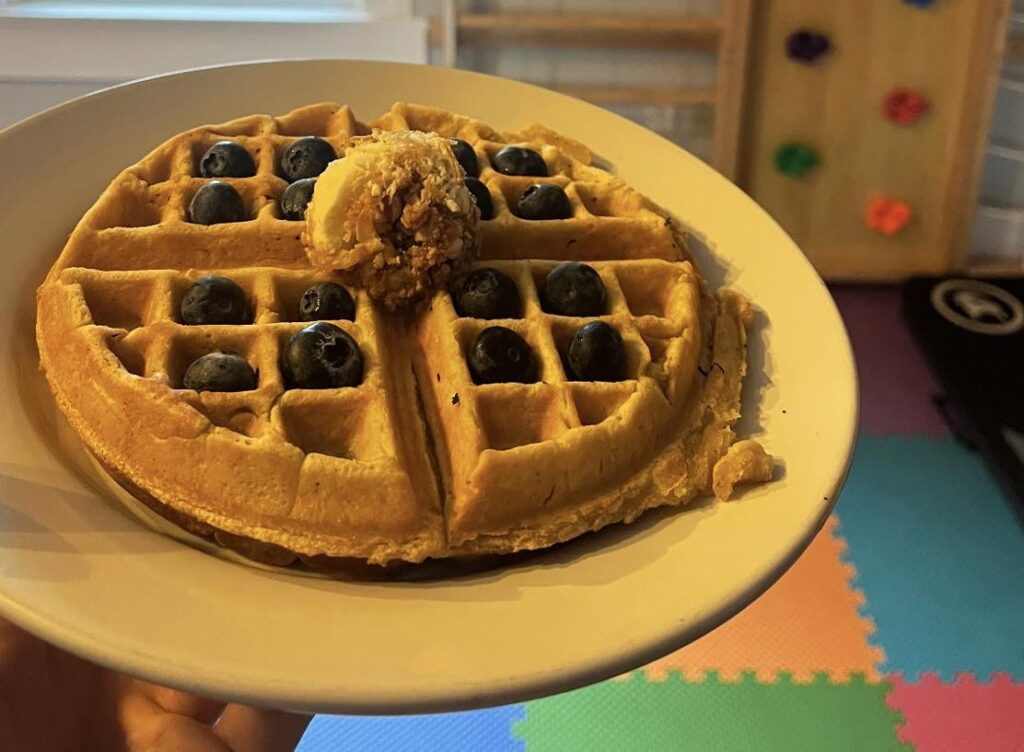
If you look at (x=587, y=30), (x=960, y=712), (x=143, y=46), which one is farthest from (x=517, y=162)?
(x=143, y=46)

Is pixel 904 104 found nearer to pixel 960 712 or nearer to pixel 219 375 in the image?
pixel 960 712

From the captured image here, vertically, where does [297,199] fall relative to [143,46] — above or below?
above

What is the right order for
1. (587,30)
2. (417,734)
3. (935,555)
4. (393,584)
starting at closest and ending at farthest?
(393,584) → (417,734) → (935,555) → (587,30)

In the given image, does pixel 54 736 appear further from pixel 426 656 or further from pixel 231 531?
pixel 426 656

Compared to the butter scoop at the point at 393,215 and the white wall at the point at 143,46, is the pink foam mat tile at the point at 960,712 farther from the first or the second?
the white wall at the point at 143,46

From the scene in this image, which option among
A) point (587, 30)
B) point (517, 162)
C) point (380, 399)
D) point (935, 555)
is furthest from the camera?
point (587, 30)

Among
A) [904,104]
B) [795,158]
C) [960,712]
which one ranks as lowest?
[960,712]

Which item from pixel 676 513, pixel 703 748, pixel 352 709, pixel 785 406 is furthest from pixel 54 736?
pixel 703 748
